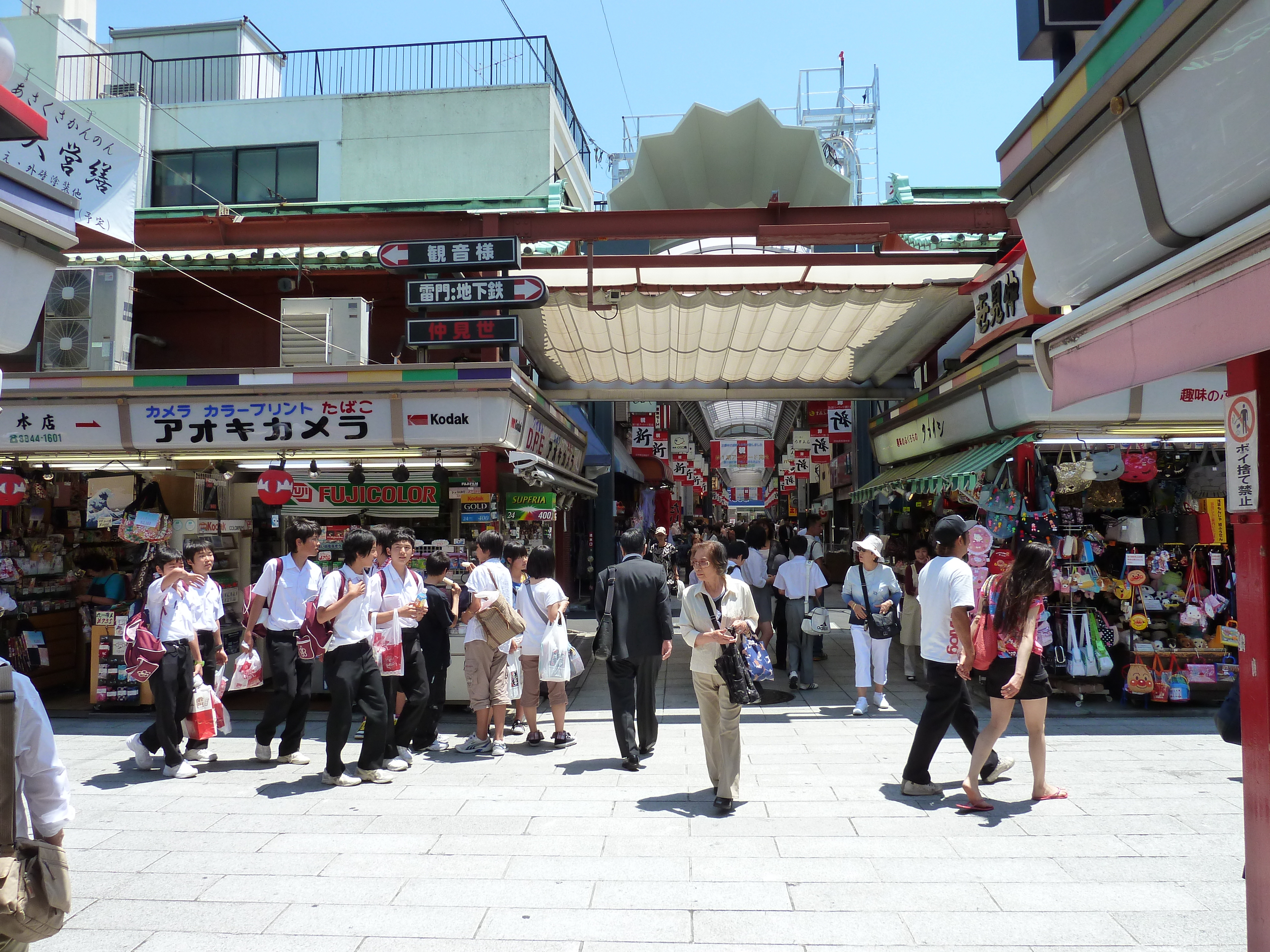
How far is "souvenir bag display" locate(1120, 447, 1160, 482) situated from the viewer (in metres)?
8.43

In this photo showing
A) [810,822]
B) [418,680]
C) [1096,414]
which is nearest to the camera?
[810,822]

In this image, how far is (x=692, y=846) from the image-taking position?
4.92 meters

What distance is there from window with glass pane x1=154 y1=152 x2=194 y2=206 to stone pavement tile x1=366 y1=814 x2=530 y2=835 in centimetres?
1675

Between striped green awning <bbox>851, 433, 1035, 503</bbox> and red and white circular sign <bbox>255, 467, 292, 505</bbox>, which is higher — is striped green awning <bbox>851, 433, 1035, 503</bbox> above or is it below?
above

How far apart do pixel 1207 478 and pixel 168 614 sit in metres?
9.81

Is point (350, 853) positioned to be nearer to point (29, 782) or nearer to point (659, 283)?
point (29, 782)

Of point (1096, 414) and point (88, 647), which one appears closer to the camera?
point (1096, 414)

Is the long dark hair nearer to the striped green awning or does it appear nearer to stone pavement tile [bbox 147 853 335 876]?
the striped green awning

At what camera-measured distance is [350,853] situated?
4.88 meters

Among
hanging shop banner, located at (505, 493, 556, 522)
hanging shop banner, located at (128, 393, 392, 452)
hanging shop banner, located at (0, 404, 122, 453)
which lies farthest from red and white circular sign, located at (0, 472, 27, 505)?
hanging shop banner, located at (505, 493, 556, 522)

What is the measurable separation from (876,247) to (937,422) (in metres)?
2.98

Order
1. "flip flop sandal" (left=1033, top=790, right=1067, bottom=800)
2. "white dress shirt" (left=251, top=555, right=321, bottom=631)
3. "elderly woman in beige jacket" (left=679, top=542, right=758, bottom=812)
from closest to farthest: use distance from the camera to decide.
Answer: "elderly woman in beige jacket" (left=679, top=542, right=758, bottom=812)
"flip flop sandal" (left=1033, top=790, right=1067, bottom=800)
"white dress shirt" (left=251, top=555, right=321, bottom=631)

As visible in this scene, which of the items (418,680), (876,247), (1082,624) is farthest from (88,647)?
(1082,624)

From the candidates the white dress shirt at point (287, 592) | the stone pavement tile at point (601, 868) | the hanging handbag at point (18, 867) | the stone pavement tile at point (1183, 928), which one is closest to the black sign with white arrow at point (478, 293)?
the white dress shirt at point (287, 592)
